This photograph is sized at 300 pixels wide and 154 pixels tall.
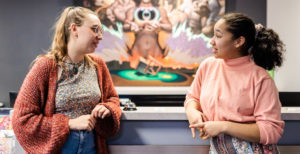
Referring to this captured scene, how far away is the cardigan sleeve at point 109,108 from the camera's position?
1.43m

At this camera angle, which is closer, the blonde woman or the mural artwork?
the blonde woman

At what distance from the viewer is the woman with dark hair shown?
120cm

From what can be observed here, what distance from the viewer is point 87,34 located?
4.46 ft

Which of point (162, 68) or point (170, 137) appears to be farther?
point (162, 68)

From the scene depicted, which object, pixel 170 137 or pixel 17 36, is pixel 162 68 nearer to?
pixel 170 137

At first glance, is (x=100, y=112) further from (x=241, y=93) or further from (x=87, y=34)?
(x=241, y=93)

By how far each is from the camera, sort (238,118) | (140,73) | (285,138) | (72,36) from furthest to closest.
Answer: (140,73) → (285,138) → (72,36) → (238,118)

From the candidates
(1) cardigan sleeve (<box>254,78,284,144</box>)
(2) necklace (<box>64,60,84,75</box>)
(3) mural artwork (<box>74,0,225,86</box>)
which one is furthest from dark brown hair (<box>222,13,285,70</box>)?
(3) mural artwork (<box>74,0,225,86</box>)

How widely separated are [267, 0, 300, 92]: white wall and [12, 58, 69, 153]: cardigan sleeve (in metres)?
2.15

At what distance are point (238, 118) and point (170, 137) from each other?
492 millimetres

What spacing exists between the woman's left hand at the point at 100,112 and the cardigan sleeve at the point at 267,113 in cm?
71

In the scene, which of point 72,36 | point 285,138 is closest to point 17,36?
point 72,36

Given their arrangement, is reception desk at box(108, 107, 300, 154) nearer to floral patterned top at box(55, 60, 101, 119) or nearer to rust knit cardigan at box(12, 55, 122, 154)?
floral patterned top at box(55, 60, 101, 119)

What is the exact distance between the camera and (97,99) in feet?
4.62
